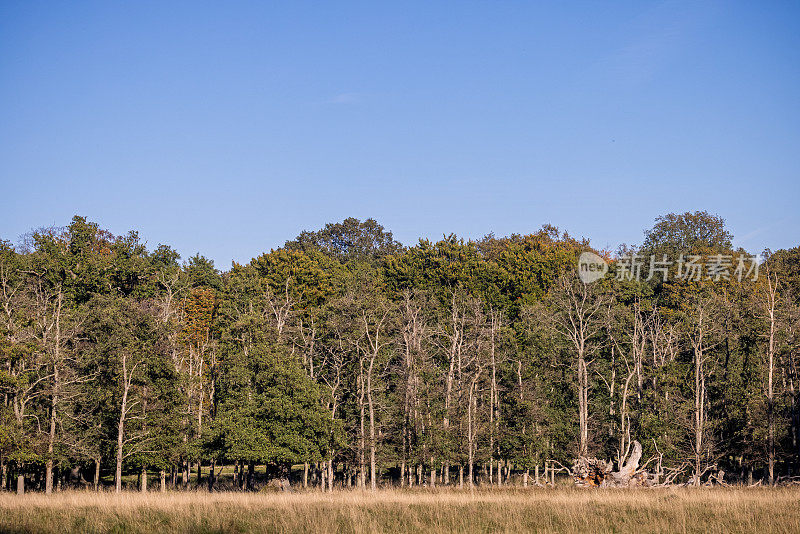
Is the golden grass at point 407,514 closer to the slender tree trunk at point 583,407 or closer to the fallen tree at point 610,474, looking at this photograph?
the fallen tree at point 610,474

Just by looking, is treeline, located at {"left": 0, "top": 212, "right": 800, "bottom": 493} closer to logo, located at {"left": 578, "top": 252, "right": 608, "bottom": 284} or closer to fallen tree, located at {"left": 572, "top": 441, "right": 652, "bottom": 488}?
logo, located at {"left": 578, "top": 252, "right": 608, "bottom": 284}

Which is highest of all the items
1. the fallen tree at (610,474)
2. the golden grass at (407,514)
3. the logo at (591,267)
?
the logo at (591,267)

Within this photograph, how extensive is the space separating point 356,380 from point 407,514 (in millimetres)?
30229

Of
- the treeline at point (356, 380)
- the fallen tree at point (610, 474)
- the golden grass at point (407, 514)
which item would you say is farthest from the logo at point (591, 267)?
A: the golden grass at point (407, 514)

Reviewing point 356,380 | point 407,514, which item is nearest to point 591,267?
point 356,380

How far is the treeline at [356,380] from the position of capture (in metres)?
40.5

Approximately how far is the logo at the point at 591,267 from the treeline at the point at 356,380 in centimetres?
256

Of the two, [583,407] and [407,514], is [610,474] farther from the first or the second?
[407,514]

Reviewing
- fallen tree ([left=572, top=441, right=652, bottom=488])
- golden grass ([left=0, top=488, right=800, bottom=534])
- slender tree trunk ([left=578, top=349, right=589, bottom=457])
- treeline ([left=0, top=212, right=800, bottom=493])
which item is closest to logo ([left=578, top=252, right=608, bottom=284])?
treeline ([left=0, top=212, right=800, bottom=493])

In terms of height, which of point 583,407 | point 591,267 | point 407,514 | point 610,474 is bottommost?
point 610,474

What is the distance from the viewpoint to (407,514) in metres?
20.7

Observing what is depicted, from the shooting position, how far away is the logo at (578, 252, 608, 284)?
67438 mm

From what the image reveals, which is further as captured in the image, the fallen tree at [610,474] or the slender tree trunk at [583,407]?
the slender tree trunk at [583,407]

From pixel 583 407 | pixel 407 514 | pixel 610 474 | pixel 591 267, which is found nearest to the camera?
pixel 407 514
